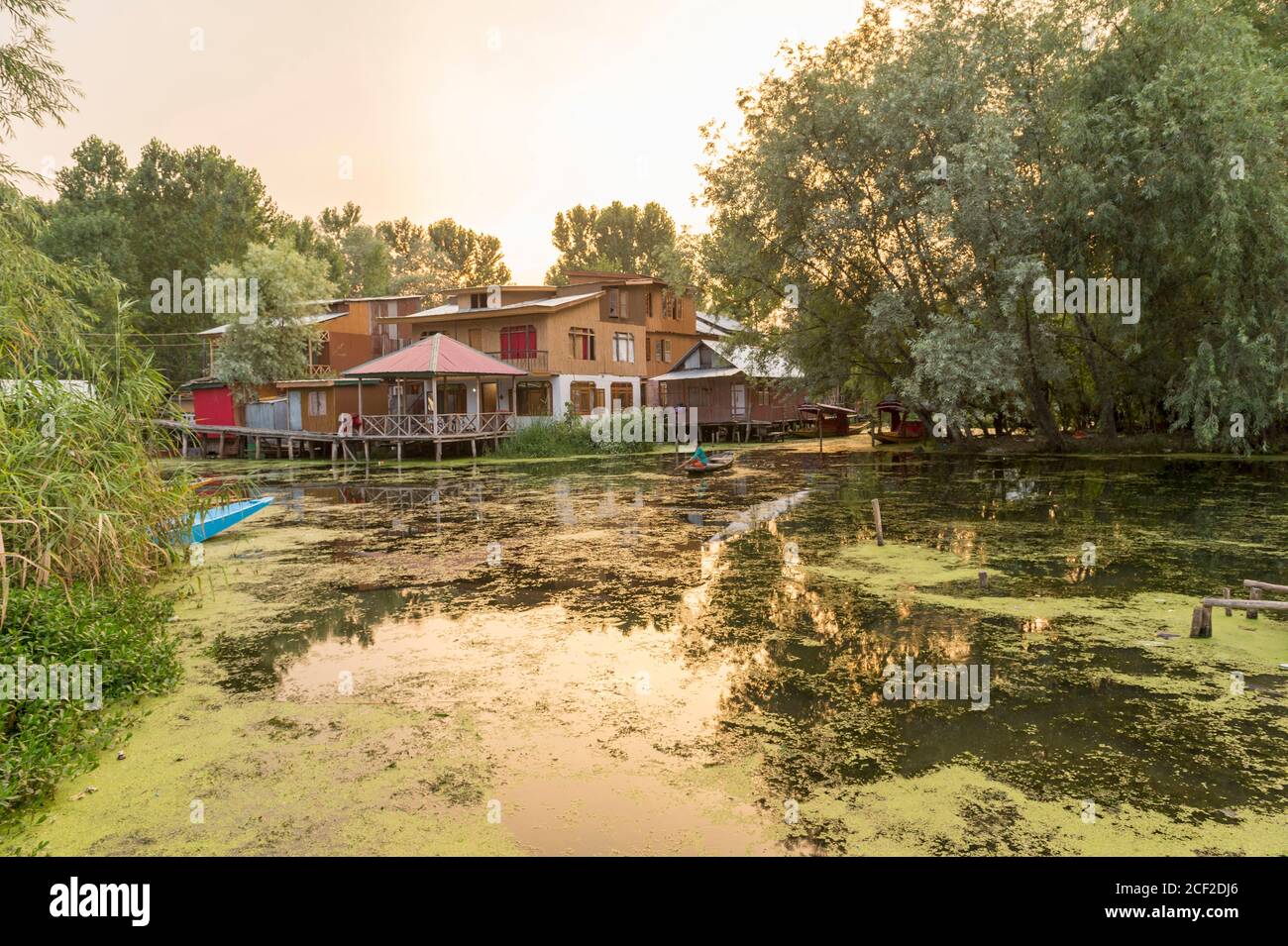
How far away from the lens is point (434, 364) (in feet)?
111

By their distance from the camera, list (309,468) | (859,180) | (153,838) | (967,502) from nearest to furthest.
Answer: (153,838) < (967,502) < (859,180) < (309,468)

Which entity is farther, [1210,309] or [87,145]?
[87,145]

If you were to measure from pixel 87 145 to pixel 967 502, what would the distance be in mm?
73417

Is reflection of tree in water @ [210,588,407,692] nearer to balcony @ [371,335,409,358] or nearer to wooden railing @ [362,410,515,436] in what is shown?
wooden railing @ [362,410,515,436]

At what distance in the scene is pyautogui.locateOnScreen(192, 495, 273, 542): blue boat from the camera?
1478cm

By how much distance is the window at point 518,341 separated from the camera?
41312mm

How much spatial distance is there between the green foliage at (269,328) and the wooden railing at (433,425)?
9241 mm

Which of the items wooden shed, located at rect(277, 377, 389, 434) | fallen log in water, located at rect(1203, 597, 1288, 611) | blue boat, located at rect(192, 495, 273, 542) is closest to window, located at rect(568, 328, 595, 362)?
wooden shed, located at rect(277, 377, 389, 434)

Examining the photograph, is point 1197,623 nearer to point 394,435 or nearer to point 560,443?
point 560,443

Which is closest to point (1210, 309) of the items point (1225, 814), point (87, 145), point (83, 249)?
point (1225, 814)

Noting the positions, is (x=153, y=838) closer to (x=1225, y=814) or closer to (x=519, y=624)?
(x=519, y=624)

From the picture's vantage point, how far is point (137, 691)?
24.2 ft

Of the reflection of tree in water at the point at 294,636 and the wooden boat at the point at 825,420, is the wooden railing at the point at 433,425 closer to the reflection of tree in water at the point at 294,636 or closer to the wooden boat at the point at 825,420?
the wooden boat at the point at 825,420

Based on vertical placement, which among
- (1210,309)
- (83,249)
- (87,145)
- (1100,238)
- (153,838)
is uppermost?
(87,145)
